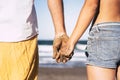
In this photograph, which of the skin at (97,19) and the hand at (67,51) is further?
the hand at (67,51)

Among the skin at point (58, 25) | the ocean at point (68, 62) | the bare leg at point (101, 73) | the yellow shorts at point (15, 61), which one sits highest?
the skin at point (58, 25)

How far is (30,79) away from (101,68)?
51cm

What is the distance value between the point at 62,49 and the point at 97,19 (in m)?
0.37

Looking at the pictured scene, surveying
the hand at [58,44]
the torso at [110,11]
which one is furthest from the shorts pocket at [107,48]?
the hand at [58,44]

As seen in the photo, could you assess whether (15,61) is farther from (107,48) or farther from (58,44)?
(107,48)

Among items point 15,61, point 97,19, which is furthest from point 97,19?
point 15,61

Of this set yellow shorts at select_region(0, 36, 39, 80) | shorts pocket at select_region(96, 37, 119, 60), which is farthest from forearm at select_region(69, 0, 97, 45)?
yellow shorts at select_region(0, 36, 39, 80)

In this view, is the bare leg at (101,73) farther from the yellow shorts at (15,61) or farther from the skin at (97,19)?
the yellow shorts at (15,61)

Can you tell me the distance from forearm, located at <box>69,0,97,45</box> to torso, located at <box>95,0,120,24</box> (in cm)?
8

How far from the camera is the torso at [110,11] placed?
9.05 feet

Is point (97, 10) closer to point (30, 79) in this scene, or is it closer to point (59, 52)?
point (59, 52)

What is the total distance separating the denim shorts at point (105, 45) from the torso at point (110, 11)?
0.03 metres

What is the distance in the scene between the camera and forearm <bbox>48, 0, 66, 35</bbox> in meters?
3.03

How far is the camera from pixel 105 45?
2771 millimetres
